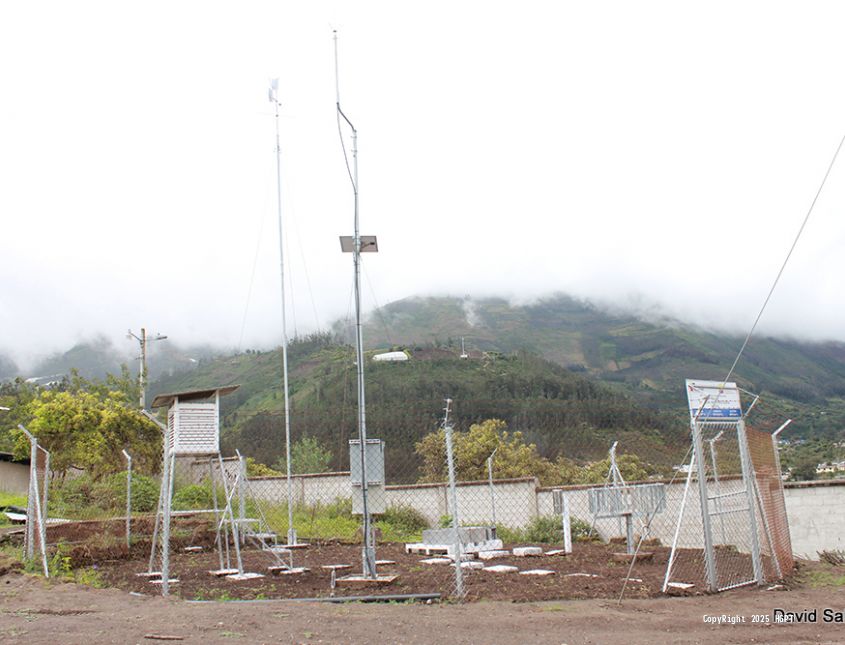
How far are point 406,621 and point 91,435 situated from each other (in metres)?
19.6

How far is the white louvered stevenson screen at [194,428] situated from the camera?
10.2 metres

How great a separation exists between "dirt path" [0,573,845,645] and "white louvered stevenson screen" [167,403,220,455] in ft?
7.74

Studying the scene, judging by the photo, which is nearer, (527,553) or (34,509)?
(34,509)

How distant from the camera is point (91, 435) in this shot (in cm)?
2347

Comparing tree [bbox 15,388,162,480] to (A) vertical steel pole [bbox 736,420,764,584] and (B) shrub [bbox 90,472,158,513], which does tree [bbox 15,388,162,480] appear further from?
(A) vertical steel pole [bbox 736,420,764,584]

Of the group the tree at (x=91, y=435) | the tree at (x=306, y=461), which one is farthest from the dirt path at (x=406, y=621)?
the tree at (x=306, y=461)

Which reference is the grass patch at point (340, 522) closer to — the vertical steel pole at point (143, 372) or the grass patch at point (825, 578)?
the grass patch at point (825, 578)

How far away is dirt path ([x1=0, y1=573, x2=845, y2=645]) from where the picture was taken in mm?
5918

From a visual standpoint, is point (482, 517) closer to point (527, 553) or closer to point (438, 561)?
point (527, 553)

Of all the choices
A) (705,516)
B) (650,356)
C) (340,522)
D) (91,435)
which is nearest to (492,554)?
(705,516)

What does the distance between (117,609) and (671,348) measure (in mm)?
164149

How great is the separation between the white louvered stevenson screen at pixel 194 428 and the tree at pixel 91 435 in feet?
46.5

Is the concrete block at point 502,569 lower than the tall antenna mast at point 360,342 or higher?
lower

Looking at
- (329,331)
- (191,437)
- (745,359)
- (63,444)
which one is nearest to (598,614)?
(191,437)
